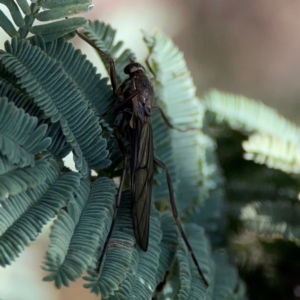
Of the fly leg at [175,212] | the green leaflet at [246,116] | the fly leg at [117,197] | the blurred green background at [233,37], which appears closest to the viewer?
the fly leg at [117,197]

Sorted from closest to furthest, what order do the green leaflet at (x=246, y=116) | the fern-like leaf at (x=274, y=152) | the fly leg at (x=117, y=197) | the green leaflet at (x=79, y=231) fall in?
the green leaflet at (x=79, y=231), the fly leg at (x=117, y=197), the fern-like leaf at (x=274, y=152), the green leaflet at (x=246, y=116)

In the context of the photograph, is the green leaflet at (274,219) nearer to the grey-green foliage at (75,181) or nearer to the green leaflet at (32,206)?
the grey-green foliage at (75,181)

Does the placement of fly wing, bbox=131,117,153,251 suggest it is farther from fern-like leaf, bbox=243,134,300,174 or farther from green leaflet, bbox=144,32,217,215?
fern-like leaf, bbox=243,134,300,174

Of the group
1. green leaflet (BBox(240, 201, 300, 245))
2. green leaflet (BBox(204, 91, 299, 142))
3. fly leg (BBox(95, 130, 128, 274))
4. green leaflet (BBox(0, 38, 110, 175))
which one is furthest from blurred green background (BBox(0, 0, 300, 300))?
green leaflet (BBox(0, 38, 110, 175))

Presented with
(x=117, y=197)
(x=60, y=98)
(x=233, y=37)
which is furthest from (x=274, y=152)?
(x=233, y=37)

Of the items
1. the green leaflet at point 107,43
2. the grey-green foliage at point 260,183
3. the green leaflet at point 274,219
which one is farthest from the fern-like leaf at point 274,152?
the green leaflet at point 107,43

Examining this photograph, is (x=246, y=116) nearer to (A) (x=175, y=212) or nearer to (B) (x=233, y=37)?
(A) (x=175, y=212)
